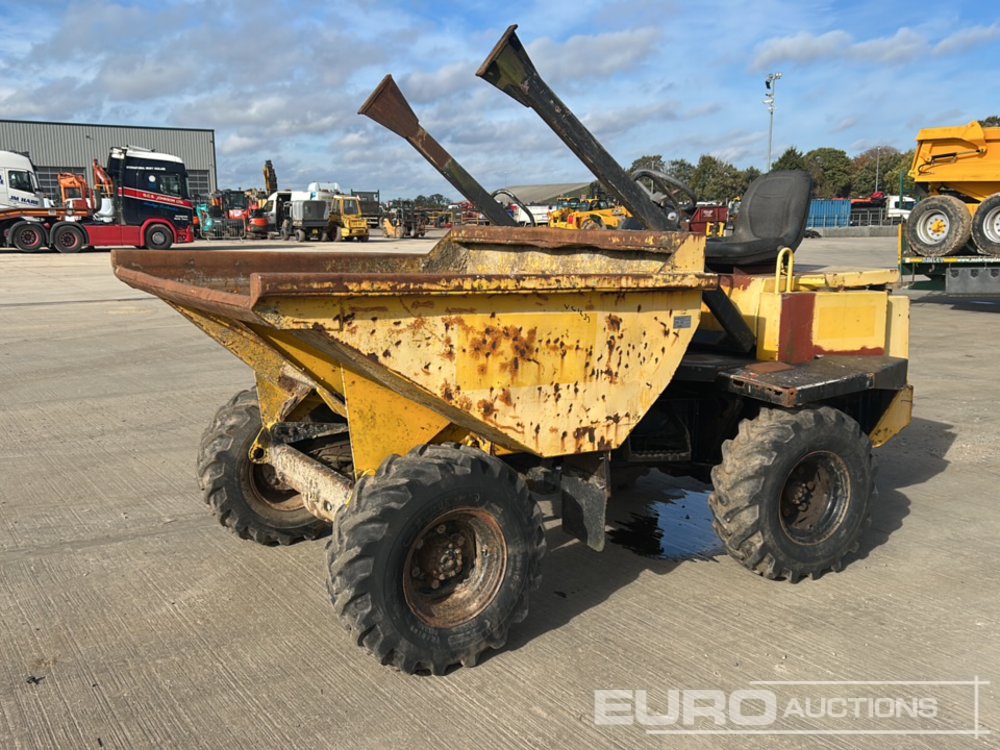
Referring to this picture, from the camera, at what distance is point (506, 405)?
9.53 feet

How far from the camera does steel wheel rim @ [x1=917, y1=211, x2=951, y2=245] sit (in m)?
12.5

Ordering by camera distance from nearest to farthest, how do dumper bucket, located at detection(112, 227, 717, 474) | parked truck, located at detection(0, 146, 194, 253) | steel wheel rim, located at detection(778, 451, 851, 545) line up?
dumper bucket, located at detection(112, 227, 717, 474) → steel wheel rim, located at detection(778, 451, 851, 545) → parked truck, located at detection(0, 146, 194, 253)

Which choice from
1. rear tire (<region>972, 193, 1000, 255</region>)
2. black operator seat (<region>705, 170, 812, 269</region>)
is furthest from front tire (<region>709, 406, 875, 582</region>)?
rear tire (<region>972, 193, 1000, 255</region>)

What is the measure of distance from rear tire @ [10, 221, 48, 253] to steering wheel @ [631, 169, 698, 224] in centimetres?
2579

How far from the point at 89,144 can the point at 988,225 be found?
60590 millimetres

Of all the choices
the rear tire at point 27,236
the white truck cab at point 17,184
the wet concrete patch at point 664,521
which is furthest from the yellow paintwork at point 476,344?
the white truck cab at point 17,184

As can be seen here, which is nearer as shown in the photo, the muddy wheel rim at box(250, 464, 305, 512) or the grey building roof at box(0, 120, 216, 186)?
the muddy wheel rim at box(250, 464, 305, 512)

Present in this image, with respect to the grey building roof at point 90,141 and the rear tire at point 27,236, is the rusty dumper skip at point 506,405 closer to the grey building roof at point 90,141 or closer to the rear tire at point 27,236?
the rear tire at point 27,236

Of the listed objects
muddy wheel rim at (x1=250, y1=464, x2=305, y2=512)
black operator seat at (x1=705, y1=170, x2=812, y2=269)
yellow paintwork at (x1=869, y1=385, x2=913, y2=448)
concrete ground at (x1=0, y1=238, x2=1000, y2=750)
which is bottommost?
concrete ground at (x1=0, y1=238, x2=1000, y2=750)

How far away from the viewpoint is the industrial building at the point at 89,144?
56844 mm

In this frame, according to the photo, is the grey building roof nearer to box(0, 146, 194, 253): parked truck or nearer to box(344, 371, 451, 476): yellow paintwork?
box(0, 146, 194, 253): parked truck

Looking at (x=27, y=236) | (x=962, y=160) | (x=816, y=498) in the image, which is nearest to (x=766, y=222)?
(x=816, y=498)

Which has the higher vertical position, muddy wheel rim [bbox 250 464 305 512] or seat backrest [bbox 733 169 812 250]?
seat backrest [bbox 733 169 812 250]

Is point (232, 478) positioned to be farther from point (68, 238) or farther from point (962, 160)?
point (68, 238)
